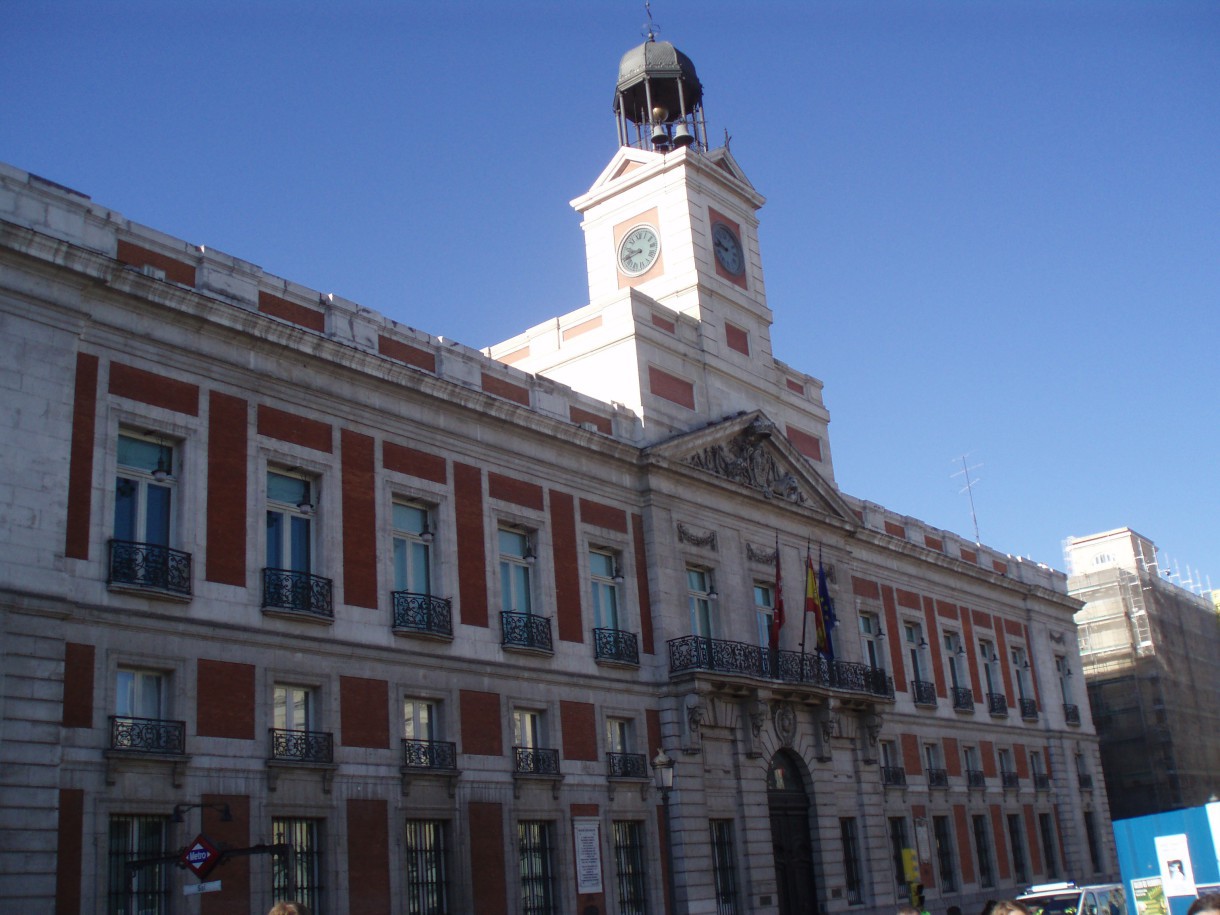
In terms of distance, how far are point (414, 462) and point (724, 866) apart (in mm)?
11313

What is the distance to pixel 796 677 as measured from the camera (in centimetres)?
3253

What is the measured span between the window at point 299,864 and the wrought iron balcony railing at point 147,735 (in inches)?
85.6

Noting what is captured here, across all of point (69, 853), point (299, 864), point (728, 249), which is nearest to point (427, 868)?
point (299, 864)

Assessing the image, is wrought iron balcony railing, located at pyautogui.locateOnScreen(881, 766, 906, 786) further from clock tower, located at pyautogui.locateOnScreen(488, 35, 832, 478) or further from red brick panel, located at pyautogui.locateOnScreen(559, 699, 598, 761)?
red brick panel, located at pyautogui.locateOnScreen(559, 699, 598, 761)

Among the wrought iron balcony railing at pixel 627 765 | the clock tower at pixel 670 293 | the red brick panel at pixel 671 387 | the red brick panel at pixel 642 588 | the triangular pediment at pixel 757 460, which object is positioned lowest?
the wrought iron balcony railing at pixel 627 765

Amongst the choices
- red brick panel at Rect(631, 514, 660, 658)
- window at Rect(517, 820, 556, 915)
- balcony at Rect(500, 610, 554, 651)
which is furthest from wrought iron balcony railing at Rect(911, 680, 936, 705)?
window at Rect(517, 820, 556, 915)

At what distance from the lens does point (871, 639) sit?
39125mm

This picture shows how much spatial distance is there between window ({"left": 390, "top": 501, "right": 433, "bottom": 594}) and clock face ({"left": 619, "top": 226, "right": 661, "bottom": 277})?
A: 13448mm

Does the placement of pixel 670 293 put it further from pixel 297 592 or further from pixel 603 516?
pixel 297 592

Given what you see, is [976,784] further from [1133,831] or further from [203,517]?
[203,517]

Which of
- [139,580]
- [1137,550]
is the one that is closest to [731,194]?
[139,580]

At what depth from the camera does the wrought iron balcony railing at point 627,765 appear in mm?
27641

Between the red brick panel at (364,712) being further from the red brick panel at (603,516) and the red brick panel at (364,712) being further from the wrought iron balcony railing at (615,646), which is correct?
the red brick panel at (603,516)

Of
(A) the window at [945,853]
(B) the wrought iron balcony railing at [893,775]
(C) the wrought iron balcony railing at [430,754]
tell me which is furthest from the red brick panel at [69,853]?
(A) the window at [945,853]
